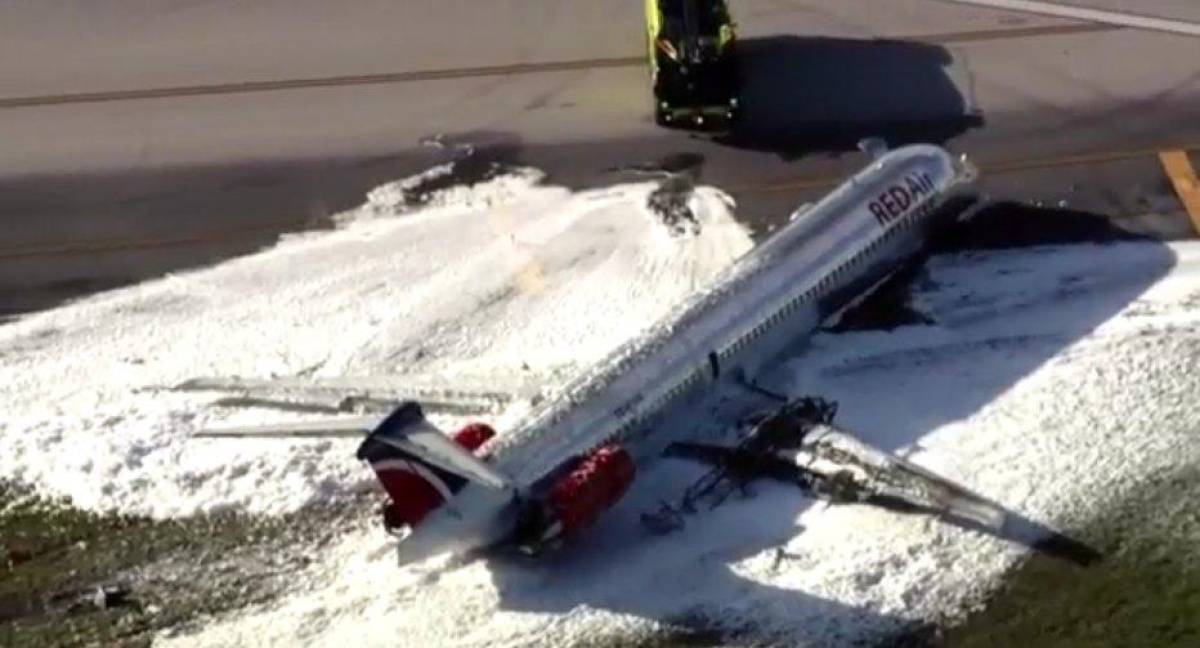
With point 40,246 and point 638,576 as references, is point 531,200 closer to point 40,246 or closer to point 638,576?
point 40,246

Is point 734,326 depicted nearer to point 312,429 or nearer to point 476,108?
point 312,429

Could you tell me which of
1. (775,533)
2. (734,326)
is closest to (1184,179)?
(734,326)

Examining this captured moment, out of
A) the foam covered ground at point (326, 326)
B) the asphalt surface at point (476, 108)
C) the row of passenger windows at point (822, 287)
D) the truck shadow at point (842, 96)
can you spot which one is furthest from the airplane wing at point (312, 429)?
the truck shadow at point (842, 96)

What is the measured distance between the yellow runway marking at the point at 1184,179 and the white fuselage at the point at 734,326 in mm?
4717

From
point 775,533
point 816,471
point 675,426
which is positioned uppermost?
point 675,426

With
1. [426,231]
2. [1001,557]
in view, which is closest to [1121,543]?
[1001,557]

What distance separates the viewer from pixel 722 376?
40.0m

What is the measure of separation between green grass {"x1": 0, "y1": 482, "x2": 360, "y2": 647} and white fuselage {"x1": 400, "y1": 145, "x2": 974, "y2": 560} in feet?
11.7

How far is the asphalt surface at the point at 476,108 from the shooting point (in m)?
47.8

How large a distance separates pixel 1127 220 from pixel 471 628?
1871cm

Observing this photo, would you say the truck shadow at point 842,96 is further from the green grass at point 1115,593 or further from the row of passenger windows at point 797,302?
the green grass at point 1115,593

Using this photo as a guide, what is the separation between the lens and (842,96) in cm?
5131

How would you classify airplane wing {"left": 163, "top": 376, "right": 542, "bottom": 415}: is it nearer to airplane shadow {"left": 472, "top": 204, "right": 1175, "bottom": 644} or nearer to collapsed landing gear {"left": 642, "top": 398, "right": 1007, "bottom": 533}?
airplane shadow {"left": 472, "top": 204, "right": 1175, "bottom": 644}

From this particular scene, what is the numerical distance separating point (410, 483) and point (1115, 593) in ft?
37.5
